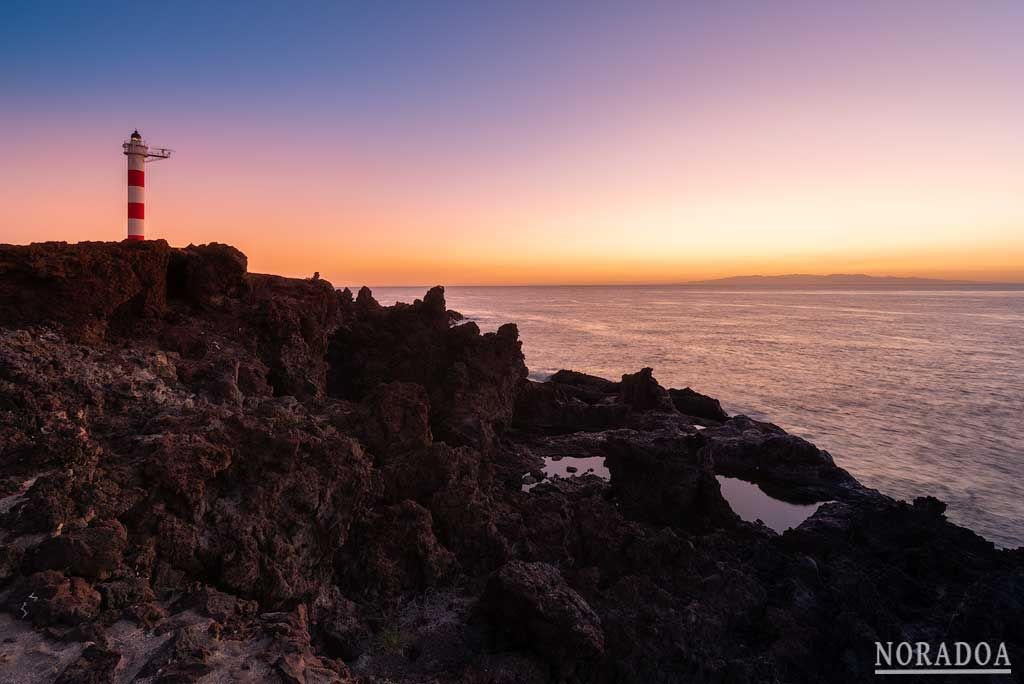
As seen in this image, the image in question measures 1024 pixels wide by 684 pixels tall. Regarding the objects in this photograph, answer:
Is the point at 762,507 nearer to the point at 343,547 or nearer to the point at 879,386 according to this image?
the point at 343,547

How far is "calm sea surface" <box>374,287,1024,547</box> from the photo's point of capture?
63.4 ft

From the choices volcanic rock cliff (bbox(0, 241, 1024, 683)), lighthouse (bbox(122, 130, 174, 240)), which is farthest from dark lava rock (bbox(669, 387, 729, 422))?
lighthouse (bbox(122, 130, 174, 240))

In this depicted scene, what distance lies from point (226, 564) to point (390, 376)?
1378 cm

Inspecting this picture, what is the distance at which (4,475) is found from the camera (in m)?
7.44

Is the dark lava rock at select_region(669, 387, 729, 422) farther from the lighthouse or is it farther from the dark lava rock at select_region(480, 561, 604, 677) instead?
the lighthouse

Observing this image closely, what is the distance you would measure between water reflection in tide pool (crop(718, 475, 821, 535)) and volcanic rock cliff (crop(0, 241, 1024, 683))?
152cm

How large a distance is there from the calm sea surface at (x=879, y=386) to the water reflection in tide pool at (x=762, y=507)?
14.2 ft

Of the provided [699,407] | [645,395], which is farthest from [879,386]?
[645,395]

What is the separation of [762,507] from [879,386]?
83.5 ft

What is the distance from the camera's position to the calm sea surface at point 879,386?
63.4ft

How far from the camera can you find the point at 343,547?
30.7 ft

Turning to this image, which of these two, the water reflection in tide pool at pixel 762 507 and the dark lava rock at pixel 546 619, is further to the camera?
the water reflection in tide pool at pixel 762 507

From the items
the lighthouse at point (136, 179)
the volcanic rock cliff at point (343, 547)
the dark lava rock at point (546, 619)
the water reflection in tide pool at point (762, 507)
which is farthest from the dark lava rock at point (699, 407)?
the lighthouse at point (136, 179)

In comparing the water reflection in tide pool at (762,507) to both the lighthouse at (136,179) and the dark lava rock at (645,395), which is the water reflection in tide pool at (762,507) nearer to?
the dark lava rock at (645,395)
